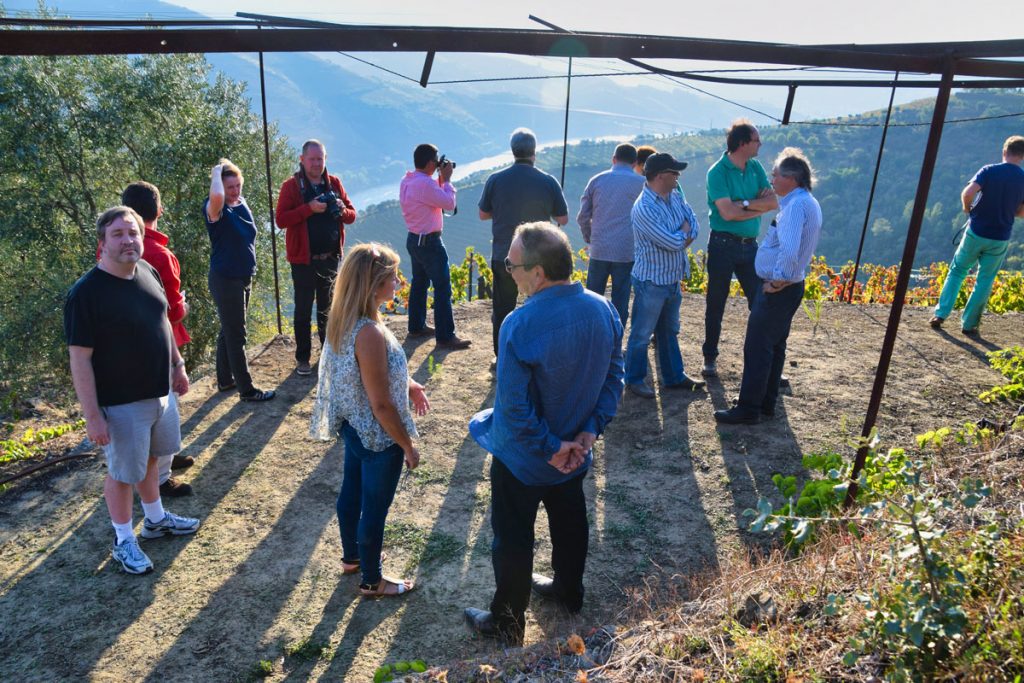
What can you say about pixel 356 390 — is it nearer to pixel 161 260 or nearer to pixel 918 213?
pixel 161 260

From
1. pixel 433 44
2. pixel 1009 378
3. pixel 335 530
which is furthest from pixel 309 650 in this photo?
pixel 1009 378

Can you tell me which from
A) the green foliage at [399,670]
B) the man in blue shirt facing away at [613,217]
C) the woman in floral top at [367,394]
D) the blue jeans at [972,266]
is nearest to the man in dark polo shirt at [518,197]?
the man in blue shirt facing away at [613,217]

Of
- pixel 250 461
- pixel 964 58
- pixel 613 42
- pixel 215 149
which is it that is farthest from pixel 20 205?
pixel 964 58

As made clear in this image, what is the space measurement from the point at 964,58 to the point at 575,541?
→ 2.85 metres

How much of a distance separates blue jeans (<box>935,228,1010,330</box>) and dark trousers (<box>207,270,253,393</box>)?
663cm

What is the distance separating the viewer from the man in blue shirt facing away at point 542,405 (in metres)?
2.67

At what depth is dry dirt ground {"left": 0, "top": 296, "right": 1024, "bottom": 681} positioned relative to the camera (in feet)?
10.3

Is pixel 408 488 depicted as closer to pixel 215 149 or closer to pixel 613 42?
pixel 613 42

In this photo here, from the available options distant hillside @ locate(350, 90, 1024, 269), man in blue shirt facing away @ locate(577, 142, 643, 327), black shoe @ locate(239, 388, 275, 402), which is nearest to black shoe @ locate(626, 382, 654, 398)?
man in blue shirt facing away @ locate(577, 142, 643, 327)

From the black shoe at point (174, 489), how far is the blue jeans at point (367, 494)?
4.79 ft

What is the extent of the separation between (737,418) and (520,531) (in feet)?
9.14

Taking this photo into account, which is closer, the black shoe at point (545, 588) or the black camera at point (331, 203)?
the black shoe at point (545, 588)

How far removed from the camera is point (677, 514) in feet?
13.5

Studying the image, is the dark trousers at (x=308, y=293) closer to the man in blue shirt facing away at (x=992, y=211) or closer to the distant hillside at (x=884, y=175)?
the man in blue shirt facing away at (x=992, y=211)
